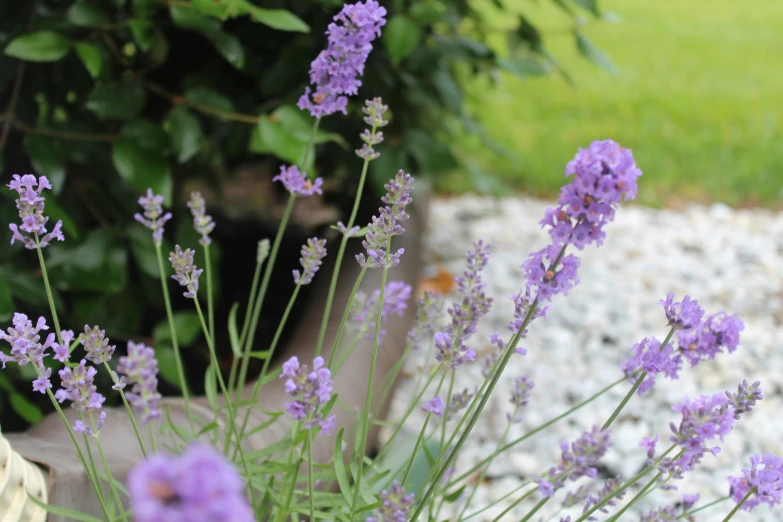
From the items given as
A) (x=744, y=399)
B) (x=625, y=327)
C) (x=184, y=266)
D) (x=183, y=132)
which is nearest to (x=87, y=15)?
(x=183, y=132)

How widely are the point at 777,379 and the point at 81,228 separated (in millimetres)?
1820

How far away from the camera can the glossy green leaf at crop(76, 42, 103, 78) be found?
1.37 metres

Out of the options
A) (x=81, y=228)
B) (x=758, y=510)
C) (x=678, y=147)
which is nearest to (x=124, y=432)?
(x=81, y=228)

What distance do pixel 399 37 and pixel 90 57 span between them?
1.94 ft

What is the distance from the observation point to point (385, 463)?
138 cm

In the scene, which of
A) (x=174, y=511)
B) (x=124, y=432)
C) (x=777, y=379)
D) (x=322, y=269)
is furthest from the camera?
(x=322, y=269)

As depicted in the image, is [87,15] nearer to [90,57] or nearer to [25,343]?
[90,57]

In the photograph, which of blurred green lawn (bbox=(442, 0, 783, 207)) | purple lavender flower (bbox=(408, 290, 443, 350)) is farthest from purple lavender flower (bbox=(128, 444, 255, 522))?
blurred green lawn (bbox=(442, 0, 783, 207))

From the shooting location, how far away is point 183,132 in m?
1.49

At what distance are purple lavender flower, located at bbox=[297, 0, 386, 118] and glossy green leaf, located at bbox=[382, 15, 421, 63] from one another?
587 mm

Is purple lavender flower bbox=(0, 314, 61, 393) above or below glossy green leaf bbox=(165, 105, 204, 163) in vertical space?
below

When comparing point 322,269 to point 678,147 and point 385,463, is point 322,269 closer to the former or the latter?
point 385,463

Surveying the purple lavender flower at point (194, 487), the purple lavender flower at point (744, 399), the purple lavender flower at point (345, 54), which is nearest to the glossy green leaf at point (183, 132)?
the purple lavender flower at point (345, 54)

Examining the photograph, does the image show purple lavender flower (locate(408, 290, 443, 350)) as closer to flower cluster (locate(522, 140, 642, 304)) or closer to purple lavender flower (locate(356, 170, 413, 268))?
purple lavender flower (locate(356, 170, 413, 268))
